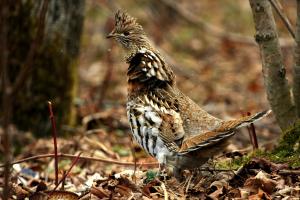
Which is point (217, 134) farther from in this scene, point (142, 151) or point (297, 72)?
point (142, 151)

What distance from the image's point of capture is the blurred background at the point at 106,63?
7.93m

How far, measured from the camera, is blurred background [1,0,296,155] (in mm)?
7926

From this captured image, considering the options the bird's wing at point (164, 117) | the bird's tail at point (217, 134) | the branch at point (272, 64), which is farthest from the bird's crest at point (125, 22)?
the bird's tail at point (217, 134)

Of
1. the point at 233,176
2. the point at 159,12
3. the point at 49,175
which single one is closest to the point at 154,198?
the point at 233,176

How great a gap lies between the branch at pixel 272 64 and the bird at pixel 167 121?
865mm

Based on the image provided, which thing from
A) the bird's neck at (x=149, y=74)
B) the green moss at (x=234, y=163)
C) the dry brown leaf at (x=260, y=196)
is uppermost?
the bird's neck at (x=149, y=74)

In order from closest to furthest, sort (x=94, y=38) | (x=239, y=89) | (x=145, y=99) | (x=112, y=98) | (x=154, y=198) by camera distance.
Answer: (x=154, y=198)
(x=145, y=99)
(x=112, y=98)
(x=239, y=89)
(x=94, y=38)

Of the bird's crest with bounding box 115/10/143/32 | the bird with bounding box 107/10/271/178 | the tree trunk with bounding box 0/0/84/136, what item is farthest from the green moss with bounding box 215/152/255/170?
the tree trunk with bounding box 0/0/84/136

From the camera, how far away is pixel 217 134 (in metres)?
4.48

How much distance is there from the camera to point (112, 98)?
11.4 meters

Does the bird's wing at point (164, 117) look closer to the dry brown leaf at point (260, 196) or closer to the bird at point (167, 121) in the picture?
the bird at point (167, 121)

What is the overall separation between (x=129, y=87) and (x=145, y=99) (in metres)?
0.26

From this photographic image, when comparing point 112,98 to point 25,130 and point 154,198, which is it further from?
point 154,198

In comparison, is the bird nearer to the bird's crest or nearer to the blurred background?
the bird's crest
